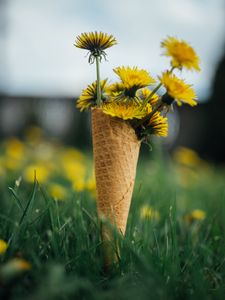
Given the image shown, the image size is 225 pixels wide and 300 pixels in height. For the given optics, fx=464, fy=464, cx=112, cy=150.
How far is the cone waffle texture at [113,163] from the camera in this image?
1.32 meters

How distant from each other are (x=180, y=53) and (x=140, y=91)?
21 cm

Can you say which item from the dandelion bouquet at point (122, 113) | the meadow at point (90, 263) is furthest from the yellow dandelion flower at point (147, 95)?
the meadow at point (90, 263)

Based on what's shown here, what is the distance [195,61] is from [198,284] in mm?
584

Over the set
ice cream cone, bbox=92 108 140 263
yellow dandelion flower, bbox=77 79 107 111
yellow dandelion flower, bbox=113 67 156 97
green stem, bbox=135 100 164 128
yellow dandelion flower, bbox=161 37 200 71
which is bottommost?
ice cream cone, bbox=92 108 140 263

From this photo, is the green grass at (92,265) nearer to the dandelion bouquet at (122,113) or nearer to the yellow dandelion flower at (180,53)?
the dandelion bouquet at (122,113)

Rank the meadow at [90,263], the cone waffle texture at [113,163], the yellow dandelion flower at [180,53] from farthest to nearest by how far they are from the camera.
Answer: the cone waffle texture at [113,163], the yellow dandelion flower at [180,53], the meadow at [90,263]

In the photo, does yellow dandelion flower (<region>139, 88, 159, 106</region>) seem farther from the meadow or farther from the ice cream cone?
the meadow

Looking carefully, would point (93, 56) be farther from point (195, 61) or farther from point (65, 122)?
point (65, 122)

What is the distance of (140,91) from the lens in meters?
1.38

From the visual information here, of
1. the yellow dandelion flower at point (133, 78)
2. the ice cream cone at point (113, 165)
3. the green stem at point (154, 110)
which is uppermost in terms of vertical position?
the yellow dandelion flower at point (133, 78)

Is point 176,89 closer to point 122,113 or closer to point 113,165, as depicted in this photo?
point 122,113

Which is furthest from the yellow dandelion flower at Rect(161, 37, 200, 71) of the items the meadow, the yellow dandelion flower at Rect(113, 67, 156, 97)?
the meadow

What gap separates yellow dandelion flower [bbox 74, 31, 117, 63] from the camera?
Answer: 1.29 m

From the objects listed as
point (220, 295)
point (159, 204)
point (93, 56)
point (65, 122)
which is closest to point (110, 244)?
point (220, 295)
